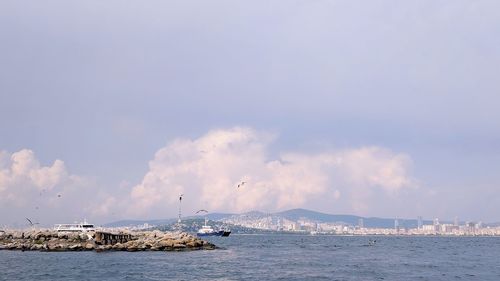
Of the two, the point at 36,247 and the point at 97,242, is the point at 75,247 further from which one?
the point at 36,247

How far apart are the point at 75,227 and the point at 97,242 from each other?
25051mm

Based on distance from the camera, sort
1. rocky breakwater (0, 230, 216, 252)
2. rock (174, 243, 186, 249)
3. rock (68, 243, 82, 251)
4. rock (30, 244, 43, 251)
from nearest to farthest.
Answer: rocky breakwater (0, 230, 216, 252), rock (174, 243, 186, 249), rock (68, 243, 82, 251), rock (30, 244, 43, 251)

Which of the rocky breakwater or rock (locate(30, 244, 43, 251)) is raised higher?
the rocky breakwater

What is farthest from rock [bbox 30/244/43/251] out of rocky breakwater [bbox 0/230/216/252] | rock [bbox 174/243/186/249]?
rock [bbox 174/243/186/249]

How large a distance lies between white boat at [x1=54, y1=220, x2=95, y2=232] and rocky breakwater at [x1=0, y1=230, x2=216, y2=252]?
21.2 feet

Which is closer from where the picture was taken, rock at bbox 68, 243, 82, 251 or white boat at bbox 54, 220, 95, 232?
rock at bbox 68, 243, 82, 251

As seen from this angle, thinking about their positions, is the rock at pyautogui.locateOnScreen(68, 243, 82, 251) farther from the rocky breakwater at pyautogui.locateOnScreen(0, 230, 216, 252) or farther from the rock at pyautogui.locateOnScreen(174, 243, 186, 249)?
the rock at pyautogui.locateOnScreen(174, 243, 186, 249)

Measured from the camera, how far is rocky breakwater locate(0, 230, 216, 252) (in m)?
121

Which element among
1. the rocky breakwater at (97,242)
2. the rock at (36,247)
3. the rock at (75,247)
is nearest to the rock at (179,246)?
the rocky breakwater at (97,242)

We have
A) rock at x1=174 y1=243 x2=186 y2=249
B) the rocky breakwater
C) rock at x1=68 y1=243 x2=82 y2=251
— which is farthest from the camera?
rock at x1=68 y1=243 x2=82 y2=251

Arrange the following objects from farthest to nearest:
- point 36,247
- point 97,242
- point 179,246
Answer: point 97,242 < point 36,247 < point 179,246

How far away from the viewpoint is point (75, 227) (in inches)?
5979

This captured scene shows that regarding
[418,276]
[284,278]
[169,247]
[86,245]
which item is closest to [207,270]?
[284,278]

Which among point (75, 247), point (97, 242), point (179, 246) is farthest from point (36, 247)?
point (179, 246)
